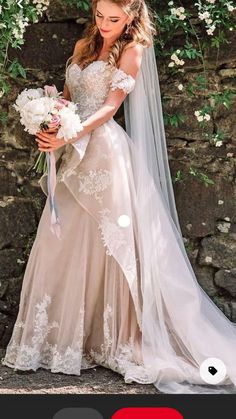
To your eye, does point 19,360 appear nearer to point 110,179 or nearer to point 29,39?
point 110,179

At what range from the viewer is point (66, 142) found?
3363 millimetres

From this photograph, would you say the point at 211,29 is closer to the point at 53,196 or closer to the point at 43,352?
the point at 53,196

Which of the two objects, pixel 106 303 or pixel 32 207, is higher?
pixel 32 207

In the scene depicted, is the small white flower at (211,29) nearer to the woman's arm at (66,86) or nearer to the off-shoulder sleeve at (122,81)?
the off-shoulder sleeve at (122,81)

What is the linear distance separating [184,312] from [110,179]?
77cm

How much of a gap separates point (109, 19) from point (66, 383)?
181 cm

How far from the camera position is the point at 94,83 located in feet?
11.5

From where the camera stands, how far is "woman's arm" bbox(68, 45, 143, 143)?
11.3ft

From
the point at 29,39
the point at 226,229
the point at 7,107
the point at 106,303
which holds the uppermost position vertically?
the point at 29,39

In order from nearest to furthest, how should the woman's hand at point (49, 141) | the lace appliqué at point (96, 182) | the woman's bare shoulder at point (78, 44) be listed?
the woman's hand at point (49, 141), the lace appliqué at point (96, 182), the woman's bare shoulder at point (78, 44)

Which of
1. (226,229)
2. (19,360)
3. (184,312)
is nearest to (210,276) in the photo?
(226,229)

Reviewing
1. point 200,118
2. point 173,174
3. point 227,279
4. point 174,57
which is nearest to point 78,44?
point 174,57

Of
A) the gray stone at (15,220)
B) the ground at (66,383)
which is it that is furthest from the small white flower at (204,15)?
the ground at (66,383)

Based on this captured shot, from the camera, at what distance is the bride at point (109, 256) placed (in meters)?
3.42
